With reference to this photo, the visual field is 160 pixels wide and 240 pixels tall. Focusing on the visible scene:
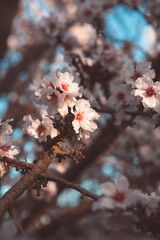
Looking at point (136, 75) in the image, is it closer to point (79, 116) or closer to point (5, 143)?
point (79, 116)

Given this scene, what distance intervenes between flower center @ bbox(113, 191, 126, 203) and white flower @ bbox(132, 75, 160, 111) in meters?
0.73

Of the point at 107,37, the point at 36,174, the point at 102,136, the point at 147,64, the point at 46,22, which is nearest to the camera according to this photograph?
the point at 36,174

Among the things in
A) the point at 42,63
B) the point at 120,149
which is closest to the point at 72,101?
the point at 120,149

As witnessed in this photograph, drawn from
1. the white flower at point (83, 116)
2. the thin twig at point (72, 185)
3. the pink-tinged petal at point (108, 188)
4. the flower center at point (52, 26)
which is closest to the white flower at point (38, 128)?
the white flower at point (83, 116)

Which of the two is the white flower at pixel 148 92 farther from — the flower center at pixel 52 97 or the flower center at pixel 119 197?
the flower center at pixel 119 197

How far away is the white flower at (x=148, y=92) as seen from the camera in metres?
1.85

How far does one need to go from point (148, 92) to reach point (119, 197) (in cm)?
85

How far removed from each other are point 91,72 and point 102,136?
75.6 inches

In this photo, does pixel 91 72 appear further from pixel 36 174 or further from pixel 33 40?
pixel 33 40

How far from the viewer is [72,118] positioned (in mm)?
1729

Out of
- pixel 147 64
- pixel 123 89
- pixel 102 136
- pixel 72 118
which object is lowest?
pixel 72 118

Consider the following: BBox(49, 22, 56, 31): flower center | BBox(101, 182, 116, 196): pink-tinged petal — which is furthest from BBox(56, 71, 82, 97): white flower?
BBox(49, 22, 56, 31): flower center

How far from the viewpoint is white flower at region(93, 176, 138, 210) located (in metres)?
1.30

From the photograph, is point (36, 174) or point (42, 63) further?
point (42, 63)
